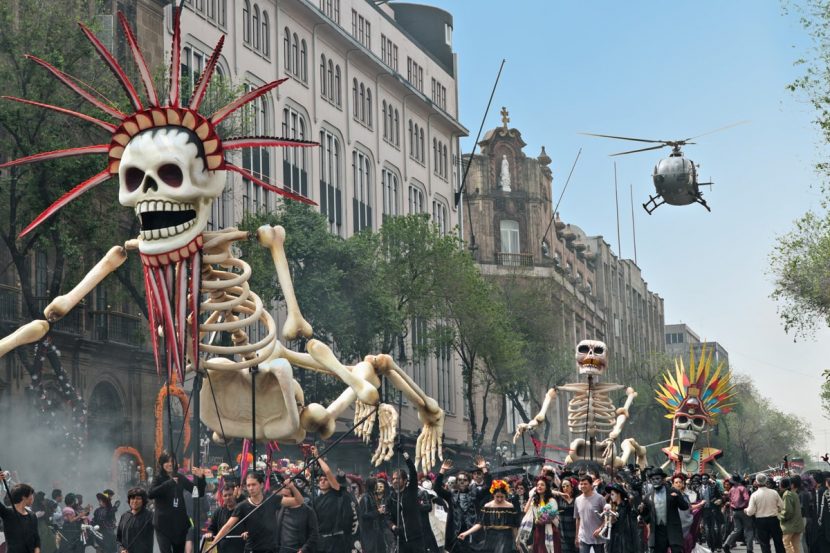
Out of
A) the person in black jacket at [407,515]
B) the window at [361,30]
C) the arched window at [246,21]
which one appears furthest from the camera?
the window at [361,30]

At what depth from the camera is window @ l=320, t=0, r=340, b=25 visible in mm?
61688

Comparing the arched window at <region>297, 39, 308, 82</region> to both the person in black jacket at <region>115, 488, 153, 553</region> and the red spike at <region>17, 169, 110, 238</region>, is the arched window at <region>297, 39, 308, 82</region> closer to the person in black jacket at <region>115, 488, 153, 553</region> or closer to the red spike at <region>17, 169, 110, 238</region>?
the person in black jacket at <region>115, 488, 153, 553</region>

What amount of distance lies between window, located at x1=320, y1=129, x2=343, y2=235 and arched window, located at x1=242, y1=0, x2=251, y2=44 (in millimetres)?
6989

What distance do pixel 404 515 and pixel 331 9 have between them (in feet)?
146

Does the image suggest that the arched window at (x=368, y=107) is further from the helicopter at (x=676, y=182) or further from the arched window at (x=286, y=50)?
the helicopter at (x=676, y=182)

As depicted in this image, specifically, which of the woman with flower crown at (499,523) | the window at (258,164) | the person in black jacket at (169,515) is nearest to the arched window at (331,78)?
the window at (258,164)

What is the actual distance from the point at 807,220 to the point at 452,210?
112 feet

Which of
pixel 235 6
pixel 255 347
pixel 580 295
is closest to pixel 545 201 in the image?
pixel 580 295

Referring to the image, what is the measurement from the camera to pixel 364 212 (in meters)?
64.8

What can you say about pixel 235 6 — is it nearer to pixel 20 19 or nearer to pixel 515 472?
pixel 20 19

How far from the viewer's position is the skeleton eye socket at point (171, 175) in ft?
48.1

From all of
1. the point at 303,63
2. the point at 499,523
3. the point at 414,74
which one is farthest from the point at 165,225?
the point at 414,74

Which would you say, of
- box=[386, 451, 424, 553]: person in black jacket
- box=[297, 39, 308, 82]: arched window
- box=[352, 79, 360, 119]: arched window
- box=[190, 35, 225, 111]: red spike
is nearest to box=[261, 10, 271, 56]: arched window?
box=[297, 39, 308, 82]: arched window

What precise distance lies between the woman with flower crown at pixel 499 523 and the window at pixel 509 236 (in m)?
71.1
